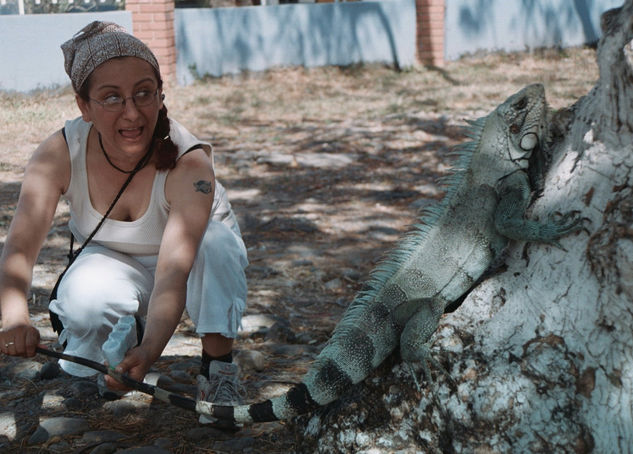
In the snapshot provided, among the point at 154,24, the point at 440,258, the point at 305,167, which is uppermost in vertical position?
the point at 154,24

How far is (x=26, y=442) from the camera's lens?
3076mm

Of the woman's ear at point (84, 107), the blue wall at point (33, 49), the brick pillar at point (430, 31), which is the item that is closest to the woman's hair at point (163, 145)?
the woman's ear at point (84, 107)

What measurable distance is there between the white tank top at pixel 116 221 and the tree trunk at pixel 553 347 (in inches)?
43.4

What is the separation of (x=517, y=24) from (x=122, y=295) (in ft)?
43.9

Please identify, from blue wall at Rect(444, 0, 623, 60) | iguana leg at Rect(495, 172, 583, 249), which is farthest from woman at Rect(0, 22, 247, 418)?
blue wall at Rect(444, 0, 623, 60)

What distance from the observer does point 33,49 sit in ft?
34.9

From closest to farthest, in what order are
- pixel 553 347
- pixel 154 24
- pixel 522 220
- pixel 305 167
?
1. pixel 553 347
2. pixel 522 220
3. pixel 305 167
4. pixel 154 24

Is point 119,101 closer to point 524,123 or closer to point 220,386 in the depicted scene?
point 220,386

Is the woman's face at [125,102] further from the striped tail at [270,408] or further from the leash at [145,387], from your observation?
the striped tail at [270,408]

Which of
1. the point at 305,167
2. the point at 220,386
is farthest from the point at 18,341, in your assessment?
the point at 305,167

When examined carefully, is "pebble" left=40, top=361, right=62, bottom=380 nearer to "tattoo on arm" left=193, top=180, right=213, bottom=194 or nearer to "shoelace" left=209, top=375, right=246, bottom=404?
"shoelace" left=209, top=375, right=246, bottom=404

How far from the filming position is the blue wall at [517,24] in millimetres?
14320

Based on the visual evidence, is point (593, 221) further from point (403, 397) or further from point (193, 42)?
point (193, 42)

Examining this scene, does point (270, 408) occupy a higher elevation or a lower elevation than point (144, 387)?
lower
